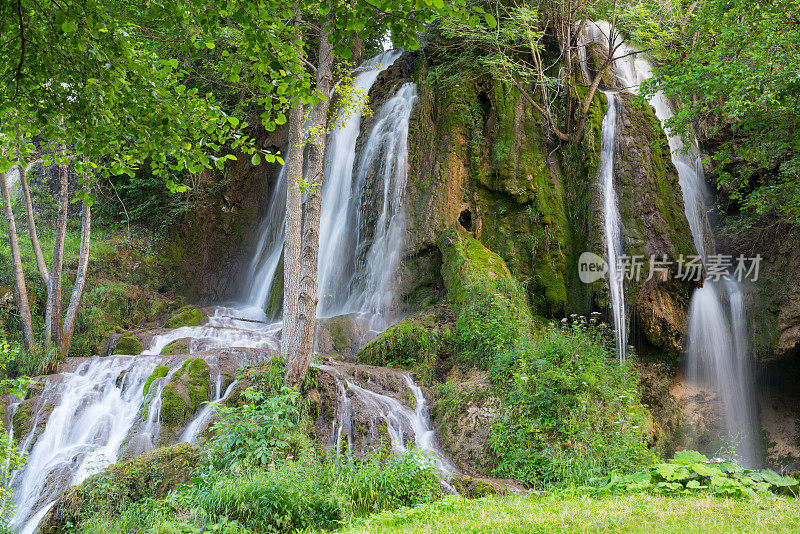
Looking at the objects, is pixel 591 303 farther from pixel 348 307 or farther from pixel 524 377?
pixel 348 307

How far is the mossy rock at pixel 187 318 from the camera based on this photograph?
14344 millimetres

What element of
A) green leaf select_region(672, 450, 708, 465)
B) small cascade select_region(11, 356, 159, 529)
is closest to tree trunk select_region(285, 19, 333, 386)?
small cascade select_region(11, 356, 159, 529)

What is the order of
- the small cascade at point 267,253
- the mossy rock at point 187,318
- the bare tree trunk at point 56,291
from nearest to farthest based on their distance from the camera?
the bare tree trunk at point 56,291 → the mossy rock at point 187,318 → the small cascade at point 267,253

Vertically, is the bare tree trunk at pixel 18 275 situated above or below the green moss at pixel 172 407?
above

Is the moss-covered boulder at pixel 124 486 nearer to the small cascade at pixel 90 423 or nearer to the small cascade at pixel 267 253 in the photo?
the small cascade at pixel 90 423

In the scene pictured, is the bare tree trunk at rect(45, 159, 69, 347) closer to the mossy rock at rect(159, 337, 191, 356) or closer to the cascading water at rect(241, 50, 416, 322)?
the mossy rock at rect(159, 337, 191, 356)

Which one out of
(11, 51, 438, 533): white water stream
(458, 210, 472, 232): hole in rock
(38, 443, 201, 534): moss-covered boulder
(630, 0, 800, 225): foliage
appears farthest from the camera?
(458, 210, 472, 232): hole in rock

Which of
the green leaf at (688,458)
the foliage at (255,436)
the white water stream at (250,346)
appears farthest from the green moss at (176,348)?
the green leaf at (688,458)

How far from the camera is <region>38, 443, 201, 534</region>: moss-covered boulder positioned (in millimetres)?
5977

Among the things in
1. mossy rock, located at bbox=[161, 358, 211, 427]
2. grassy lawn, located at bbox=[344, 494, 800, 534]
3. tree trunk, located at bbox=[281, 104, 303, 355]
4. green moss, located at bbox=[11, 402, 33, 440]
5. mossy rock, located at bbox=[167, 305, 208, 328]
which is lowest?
grassy lawn, located at bbox=[344, 494, 800, 534]

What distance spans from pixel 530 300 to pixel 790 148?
6.32m

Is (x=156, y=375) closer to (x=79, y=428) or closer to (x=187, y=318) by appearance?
(x=79, y=428)

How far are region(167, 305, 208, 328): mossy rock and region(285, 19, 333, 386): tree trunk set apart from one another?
7783 millimetres

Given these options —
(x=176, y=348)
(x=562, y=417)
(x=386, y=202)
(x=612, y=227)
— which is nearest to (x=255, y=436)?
(x=562, y=417)
